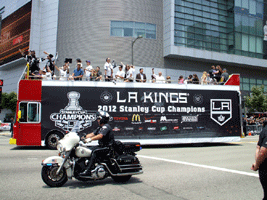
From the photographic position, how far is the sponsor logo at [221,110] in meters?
15.4

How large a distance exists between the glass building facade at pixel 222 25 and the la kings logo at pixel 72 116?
76.9ft

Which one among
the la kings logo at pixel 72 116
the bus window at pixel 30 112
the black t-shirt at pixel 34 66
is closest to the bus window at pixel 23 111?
the bus window at pixel 30 112

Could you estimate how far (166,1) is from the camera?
1359 inches

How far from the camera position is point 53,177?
5746mm

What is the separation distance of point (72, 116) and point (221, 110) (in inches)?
331

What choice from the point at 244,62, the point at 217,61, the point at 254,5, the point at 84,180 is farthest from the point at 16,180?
the point at 254,5

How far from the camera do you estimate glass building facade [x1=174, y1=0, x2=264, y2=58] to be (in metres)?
34.8

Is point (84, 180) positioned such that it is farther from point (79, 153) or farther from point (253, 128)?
point (253, 128)

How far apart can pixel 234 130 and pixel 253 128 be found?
39.4ft

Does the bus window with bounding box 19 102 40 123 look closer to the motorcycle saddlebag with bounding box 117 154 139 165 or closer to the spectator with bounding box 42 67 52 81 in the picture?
the spectator with bounding box 42 67 52 81

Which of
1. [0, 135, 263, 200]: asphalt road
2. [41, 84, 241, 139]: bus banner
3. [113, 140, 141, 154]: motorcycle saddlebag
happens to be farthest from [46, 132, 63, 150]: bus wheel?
[113, 140, 141, 154]: motorcycle saddlebag

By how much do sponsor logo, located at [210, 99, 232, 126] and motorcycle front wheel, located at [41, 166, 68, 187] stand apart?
11316 mm

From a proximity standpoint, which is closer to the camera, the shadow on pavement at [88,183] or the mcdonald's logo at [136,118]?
the shadow on pavement at [88,183]

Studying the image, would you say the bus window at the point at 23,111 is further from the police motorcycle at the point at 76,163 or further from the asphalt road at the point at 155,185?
the police motorcycle at the point at 76,163
